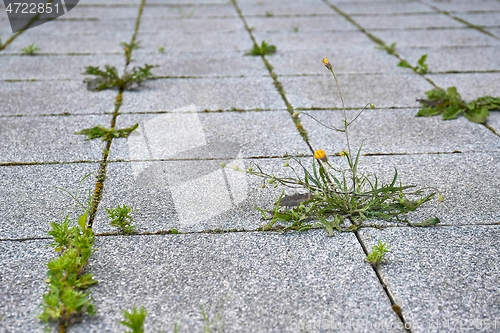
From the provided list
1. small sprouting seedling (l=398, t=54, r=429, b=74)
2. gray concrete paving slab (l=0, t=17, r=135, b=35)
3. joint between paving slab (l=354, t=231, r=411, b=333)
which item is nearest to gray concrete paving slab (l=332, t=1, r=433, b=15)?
small sprouting seedling (l=398, t=54, r=429, b=74)

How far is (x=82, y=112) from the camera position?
3650 millimetres

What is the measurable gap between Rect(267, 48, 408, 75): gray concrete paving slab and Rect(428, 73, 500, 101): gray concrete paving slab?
0.35 meters

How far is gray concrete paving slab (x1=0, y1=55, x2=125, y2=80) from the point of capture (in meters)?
4.39

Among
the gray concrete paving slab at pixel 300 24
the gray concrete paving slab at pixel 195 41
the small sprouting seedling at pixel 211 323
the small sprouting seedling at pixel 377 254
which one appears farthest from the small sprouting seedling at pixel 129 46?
the small sprouting seedling at pixel 211 323

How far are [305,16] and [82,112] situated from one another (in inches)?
153

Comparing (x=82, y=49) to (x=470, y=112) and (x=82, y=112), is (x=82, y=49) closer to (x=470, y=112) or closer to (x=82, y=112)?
(x=82, y=112)

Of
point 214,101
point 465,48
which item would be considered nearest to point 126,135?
point 214,101

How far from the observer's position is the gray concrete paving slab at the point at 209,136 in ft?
9.99

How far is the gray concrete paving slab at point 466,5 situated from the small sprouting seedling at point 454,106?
12.2 ft

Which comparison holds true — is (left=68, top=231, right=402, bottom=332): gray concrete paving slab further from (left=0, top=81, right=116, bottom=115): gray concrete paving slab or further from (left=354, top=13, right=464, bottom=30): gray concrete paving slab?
(left=354, top=13, right=464, bottom=30): gray concrete paving slab

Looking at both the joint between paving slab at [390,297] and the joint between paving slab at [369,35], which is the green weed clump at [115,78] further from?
the joint between paving slab at [390,297]

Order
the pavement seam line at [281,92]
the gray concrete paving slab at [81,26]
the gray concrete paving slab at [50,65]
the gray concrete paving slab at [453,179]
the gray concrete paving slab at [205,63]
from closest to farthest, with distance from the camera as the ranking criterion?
1. the gray concrete paving slab at [453,179]
2. the pavement seam line at [281,92]
3. the gray concrete paving slab at [50,65]
4. the gray concrete paving slab at [205,63]
5. the gray concrete paving slab at [81,26]

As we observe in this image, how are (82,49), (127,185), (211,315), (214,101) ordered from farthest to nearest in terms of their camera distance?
(82,49) < (214,101) < (127,185) < (211,315)

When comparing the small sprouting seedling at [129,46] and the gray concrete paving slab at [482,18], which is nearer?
the small sprouting seedling at [129,46]
